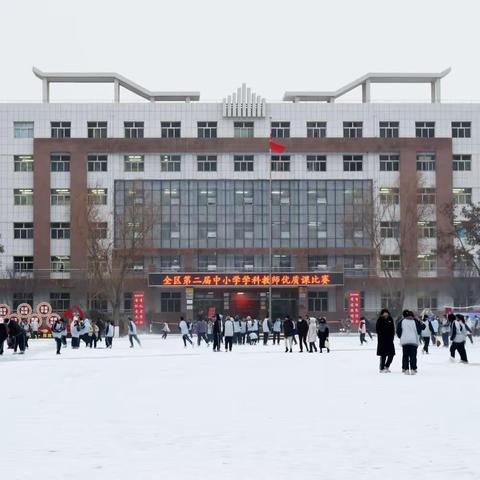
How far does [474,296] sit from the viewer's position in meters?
74.4

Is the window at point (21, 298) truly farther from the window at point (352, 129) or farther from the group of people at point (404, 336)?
the group of people at point (404, 336)

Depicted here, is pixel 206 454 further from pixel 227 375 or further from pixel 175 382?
pixel 227 375

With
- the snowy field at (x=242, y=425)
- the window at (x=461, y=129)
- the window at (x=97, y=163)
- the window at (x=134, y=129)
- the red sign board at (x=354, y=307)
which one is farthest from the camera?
the window at (x=461, y=129)

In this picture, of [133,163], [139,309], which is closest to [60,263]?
[133,163]

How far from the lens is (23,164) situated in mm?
76875

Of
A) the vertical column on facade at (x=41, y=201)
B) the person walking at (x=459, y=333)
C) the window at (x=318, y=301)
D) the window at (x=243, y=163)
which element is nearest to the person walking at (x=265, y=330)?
the person walking at (x=459, y=333)

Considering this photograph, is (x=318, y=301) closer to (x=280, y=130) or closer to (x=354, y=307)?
(x=354, y=307)

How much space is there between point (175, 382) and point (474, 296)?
2278 inches

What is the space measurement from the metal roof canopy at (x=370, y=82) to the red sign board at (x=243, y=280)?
620 inches

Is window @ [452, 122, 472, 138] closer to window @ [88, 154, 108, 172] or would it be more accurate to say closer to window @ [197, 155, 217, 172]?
window @ [197, 155, 217, 172]

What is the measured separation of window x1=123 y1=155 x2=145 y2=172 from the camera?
76.9 metres

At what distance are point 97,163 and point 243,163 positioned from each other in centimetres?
1189

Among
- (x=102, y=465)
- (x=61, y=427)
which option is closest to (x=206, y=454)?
(x=102, y=465)

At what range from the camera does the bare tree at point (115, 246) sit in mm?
65562
